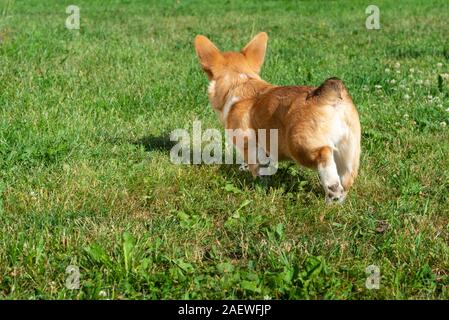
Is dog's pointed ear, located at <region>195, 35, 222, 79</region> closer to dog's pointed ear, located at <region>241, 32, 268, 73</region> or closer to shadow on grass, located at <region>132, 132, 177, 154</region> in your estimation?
dog's pointed ear, located at <region>241, 32, 268, 73</region>

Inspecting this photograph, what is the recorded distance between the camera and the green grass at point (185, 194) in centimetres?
318

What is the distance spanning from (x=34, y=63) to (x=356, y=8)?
1032 centimetres

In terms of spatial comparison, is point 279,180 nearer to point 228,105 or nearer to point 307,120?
point 228,105

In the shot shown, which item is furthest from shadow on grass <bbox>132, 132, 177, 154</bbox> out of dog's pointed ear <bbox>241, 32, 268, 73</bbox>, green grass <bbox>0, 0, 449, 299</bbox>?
dog's pointed ear <bbox>241, 32, 268, 73</bbox>

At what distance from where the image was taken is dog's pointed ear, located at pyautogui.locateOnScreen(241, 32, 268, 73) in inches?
198

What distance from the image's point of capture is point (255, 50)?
5031mm

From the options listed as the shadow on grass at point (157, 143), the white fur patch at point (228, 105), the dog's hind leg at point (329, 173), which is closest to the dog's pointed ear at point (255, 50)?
the white fur patch at point (228, 105)

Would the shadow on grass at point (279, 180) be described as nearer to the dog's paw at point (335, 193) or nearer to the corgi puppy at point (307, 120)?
the corgi puppy at point (307, 120)

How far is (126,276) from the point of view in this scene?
3.17m

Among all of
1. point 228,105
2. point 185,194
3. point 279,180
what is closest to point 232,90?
point 228,105

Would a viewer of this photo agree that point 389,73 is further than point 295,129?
Yes

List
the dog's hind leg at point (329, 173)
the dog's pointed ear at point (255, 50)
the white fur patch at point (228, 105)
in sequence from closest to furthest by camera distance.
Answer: the dog's hind leg at point (329, 173) < the white fur patch at point (228, 105) < the dog's pointed ear at point (255, 50)

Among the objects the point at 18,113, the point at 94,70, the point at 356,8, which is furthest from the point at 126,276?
the point at 356,8
